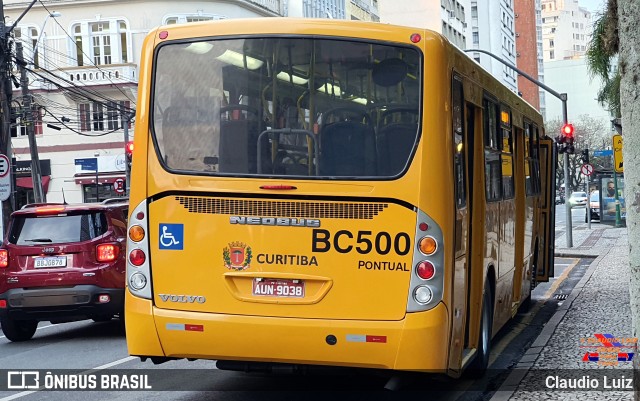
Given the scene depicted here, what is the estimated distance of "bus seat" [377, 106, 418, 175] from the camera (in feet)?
24.1

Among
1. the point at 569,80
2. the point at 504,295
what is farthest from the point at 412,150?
the point at 569,80

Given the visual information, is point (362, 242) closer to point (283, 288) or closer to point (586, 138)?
point (283, 288)

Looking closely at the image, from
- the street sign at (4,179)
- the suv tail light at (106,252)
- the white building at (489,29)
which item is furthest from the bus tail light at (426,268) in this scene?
the white building at (489,29)

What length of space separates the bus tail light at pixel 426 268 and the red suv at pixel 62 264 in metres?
6.53

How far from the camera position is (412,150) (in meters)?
7.36

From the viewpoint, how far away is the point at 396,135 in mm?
7418

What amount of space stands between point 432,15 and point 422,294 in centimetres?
8621

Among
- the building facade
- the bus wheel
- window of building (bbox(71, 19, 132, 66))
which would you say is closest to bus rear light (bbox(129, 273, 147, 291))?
the bus wheel

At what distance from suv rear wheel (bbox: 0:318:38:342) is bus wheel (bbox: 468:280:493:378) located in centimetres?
643

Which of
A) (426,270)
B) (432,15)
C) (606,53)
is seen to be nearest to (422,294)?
(426,270)

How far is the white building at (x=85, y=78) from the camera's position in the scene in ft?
163

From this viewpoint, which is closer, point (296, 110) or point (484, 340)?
point (296, 110)

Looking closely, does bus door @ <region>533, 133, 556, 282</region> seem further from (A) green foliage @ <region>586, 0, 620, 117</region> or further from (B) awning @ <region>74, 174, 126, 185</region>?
(B) awning @ <region>74, 174, 126, 185</region>

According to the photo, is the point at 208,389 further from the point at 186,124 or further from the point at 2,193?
the point at 2,193
